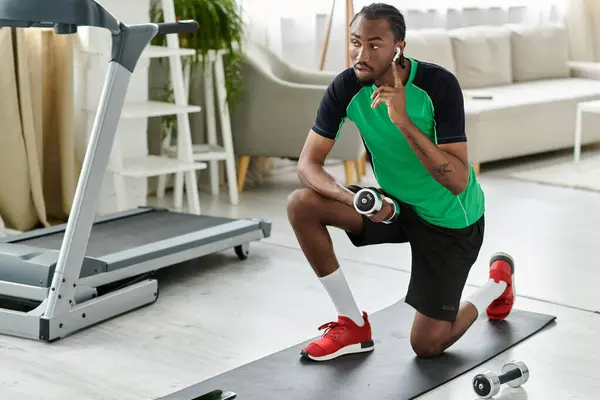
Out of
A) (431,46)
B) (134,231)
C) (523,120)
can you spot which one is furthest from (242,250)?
(431,46)

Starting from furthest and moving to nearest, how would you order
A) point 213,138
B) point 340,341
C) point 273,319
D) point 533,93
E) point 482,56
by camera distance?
point 482,56 < point 533,93 < point 213,138 < point 273,319 < point 340,341

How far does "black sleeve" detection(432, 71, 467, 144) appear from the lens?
279 centimetres

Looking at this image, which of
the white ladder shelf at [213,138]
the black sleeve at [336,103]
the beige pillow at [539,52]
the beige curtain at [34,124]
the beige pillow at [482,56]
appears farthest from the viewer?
the beige pillow at [539,52]

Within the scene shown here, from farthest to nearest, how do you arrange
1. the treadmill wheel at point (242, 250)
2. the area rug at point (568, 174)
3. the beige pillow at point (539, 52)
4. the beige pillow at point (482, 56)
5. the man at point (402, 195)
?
the beige pillow at point (539, 52) → the beige pillow at point (482, 56) → the area rug at point (568, 174) → the treadmill wheel at point (242, 250) → the man at point (402, 195)

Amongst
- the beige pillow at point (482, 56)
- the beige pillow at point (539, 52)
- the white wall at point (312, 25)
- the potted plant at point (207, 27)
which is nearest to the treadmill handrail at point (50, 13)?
the potted plant at point (207, 27)

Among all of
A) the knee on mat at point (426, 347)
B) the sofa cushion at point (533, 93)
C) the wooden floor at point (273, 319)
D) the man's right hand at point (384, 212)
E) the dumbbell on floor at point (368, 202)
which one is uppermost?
the dumbbell on floor at point (368, 202)

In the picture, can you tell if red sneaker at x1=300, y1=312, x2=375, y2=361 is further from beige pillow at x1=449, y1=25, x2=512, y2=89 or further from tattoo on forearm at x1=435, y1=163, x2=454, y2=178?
beige pillow at x1=449, y1=25, x2=512, y2=89

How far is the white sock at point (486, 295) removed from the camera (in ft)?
10.3

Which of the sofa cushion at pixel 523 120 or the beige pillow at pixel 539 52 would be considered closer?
the sofa cushion at pixel 523 120

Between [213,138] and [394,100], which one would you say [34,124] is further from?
[394,100]

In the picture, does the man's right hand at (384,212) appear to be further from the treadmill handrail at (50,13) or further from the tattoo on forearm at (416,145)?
the treadmill handrail at (50,13)

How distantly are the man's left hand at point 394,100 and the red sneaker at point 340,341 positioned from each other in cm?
66

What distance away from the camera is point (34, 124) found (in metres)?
4.57

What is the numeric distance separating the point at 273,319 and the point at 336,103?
0.82 metres
